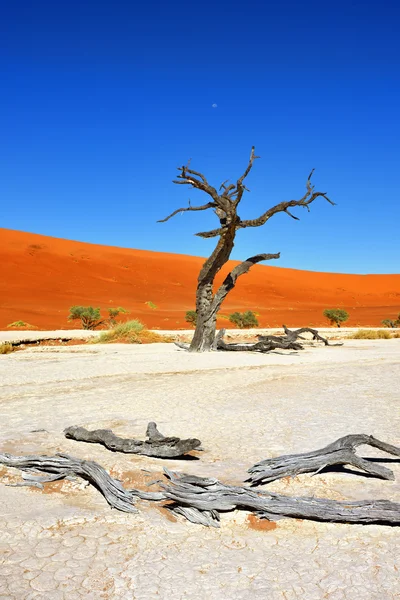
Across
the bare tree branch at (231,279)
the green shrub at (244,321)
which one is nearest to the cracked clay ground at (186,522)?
the bare tree branch at (231,279)

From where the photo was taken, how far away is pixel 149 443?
5.40 metres

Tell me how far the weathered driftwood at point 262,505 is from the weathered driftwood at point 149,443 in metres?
0.89

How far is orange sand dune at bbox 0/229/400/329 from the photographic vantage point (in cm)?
3956

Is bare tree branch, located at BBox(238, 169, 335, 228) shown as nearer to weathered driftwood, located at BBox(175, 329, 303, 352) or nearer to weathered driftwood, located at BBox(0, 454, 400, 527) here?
weathered driftwood, located at BBox(175, 329, 303, 352)

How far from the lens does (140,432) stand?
20.7 feet

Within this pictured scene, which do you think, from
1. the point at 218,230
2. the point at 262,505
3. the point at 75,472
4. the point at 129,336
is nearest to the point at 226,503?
the point at 262,505

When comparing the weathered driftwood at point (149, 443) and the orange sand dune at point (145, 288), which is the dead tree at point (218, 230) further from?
the orange sand dune at point (145, 288)

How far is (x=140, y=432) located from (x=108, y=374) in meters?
5.01

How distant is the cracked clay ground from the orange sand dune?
71.9 ft

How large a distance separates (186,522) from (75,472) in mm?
1338

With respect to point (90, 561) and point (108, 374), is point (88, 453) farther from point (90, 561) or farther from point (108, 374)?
point (108, 374)

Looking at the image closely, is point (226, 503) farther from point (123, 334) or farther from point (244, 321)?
point (244, 321)

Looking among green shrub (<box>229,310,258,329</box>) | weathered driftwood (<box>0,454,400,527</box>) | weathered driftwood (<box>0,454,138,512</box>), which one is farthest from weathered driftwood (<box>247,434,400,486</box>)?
green shrub (<box>229,310,258,329</box>)

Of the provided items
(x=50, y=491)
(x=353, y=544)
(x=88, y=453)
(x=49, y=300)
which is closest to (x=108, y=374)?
(x=88, y=453)
